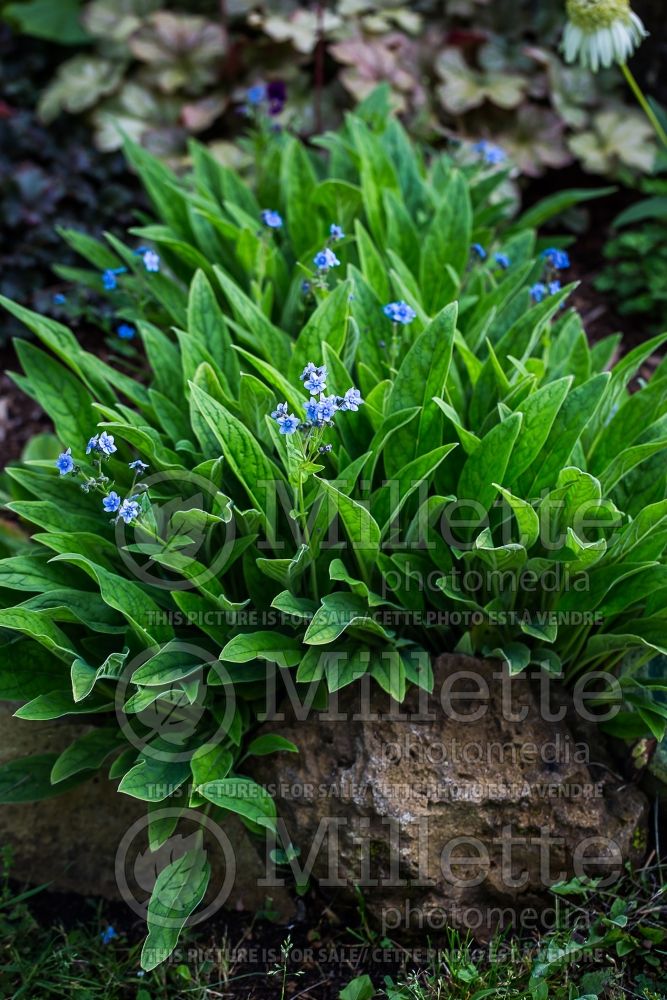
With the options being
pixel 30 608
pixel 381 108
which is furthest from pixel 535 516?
pixel 381 108

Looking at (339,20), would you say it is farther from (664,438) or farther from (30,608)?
(30,608)

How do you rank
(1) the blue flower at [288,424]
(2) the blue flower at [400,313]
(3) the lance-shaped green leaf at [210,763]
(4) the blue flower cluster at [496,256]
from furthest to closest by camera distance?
1. (4) the blue flower cluster at [496,256]
2. (2) the blue flower at [400,313]
3. (3) the lance-shaped green leaf at [210,763]
4. (1) the blue flower at [288,424]

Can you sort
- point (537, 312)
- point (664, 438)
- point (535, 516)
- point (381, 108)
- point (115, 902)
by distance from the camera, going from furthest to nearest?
point (381, 108) → point (537, 312) → point (115, 902) → point (664, 438) → point (535, 516)

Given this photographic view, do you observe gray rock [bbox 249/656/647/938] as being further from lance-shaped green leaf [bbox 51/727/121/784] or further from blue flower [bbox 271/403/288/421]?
blue flower [bbox 271/403/288/421]

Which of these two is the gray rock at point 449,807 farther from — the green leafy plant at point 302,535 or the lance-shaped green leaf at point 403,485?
the lance-shaped green leaf at point 403,485

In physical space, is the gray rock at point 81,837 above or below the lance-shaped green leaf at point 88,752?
below

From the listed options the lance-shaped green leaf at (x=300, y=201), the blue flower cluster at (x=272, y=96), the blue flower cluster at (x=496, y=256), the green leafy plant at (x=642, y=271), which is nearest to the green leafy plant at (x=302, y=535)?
the blue flower cluster at (x=496, y=256)

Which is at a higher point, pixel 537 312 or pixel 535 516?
pixel 537 312

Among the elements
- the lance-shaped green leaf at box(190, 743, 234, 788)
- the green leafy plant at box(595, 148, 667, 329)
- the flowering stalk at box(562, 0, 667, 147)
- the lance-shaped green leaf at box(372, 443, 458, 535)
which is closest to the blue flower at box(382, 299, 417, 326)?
the lance-shaped green leaf at box(372, 443, 458, 535)
